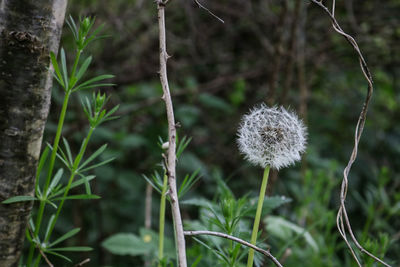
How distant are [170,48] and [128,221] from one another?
164cm

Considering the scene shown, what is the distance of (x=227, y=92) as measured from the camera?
3.79 metres

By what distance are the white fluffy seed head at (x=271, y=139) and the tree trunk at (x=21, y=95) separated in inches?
18.8

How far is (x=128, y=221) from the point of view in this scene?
9.93 feet

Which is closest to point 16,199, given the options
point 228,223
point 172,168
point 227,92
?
point 172,168

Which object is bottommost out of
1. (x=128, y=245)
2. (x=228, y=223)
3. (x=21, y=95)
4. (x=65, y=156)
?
(x=128, y=245)

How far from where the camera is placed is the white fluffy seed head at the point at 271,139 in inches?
33.9

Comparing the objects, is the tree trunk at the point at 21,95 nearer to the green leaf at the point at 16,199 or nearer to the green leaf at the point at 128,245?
the green leaf at the point at 16,199

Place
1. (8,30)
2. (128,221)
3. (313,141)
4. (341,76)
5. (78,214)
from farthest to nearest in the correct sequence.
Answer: (341,76) → (313,141) → (128,221) → (78,214) → (8,30)

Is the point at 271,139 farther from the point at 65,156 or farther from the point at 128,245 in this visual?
the point at 128,245

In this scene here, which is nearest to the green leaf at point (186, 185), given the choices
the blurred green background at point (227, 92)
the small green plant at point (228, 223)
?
the small green plant at point (228, 223)

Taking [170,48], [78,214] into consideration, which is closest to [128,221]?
[78,214]

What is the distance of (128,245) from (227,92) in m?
2.24

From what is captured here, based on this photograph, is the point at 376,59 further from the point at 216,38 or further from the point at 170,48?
the point at 170,48

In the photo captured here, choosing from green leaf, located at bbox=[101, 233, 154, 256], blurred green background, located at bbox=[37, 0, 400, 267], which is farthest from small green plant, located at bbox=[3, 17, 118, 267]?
blurred green background, located at bbox=[37, 0, 400, 267]
